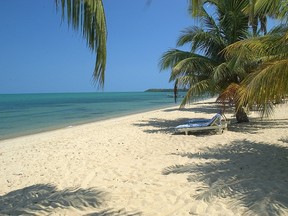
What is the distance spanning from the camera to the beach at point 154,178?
12.6ft

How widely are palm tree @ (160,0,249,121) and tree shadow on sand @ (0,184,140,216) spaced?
663cm

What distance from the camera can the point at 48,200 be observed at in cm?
429

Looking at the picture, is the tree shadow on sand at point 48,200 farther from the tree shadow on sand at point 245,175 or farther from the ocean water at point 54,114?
the ocean water at point 54,114

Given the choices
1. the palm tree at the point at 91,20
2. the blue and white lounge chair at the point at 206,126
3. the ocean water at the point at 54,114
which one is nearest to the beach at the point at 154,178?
the blue and white lounge chair at the point at 206,126

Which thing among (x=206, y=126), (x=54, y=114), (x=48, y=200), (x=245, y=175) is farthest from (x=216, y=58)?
(x=54, y=114)

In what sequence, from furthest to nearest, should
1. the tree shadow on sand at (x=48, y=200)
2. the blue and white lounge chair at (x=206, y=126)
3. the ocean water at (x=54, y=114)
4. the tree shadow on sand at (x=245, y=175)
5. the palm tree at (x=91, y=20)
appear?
the ocean water at (x=54, y=114), the blue and white lounge chair at (x=206, y=126), the tree shadow on sand at (x=48, y=200), the tree shadow on sand at (x=245, y=175), the palm tree at (x=91, y=20)

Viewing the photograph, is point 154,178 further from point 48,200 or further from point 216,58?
point 216,58

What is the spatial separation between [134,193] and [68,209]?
97 centimetres

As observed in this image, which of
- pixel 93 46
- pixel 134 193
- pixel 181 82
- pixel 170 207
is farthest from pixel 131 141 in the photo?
pixel 93 46

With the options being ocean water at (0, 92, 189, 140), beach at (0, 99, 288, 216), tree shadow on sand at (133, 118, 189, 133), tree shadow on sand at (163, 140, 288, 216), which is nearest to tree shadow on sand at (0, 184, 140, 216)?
beach at (0, 99, 288, 216)

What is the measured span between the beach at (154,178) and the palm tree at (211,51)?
2659mm

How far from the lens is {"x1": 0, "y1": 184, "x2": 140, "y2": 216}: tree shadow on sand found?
13.0 ft

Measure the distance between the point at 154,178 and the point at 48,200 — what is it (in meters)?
1.72

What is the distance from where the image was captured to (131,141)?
29.4 feet
